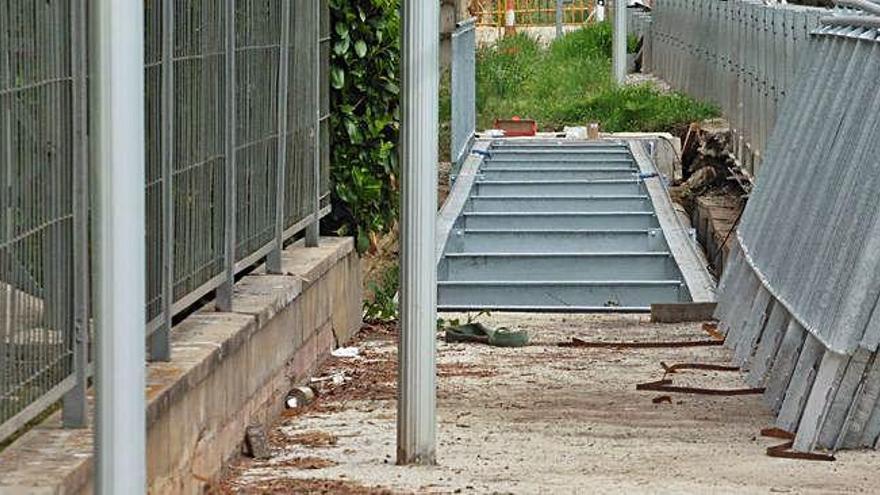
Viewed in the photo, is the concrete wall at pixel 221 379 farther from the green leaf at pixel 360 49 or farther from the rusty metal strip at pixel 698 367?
the rusty metal strip at pixel 698 367

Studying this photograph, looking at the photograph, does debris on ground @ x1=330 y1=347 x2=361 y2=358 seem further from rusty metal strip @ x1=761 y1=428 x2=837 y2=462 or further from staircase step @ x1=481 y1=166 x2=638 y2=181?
staircase step @ x1=481 y1=166 x2=638 y2=181

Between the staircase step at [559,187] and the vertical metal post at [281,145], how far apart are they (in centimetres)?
1009

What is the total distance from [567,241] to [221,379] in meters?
10.6

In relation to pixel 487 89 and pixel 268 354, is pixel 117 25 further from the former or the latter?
pixel 487 89

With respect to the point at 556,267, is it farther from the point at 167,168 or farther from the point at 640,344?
the point at 167,168

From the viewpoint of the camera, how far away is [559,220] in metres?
19.6

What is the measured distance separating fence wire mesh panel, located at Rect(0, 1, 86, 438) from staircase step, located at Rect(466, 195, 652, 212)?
45.6 ft

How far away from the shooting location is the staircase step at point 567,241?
18547 millimetres

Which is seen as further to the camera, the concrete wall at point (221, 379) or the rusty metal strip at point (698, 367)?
the rusty metal strip at point (698, 367)

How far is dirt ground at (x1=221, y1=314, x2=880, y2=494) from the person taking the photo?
827 centimetres

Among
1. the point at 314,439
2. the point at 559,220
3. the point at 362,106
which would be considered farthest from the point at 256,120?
the point at 559,220

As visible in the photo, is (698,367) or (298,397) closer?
(298,397)

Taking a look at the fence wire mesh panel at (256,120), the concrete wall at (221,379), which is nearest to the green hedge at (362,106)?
the concrete wall at (221,379)

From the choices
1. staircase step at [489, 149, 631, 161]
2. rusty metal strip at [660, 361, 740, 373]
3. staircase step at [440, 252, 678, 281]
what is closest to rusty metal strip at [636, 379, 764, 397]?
rusty metal strip at [660, 361, 740, 373]
